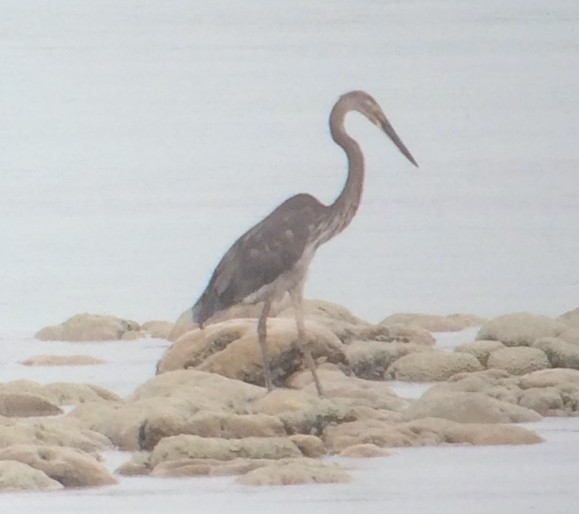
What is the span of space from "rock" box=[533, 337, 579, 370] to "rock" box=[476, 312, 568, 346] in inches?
0.7

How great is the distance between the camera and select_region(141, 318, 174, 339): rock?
364 centimetres

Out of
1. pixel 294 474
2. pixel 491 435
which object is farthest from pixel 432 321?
pixel 294 474

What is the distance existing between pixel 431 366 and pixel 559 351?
0.32 meters

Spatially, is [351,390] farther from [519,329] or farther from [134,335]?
[134,335]

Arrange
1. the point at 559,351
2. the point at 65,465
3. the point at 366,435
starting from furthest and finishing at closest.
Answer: the point at 559,351 < the point at 366,435 < the point at 65,465

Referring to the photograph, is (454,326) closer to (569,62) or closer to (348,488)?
(348,488)

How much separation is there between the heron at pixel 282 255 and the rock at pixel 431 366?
0.67 ft

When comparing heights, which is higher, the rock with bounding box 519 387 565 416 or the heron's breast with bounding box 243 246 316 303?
the heron's breast with bounding box 243 246 316 303

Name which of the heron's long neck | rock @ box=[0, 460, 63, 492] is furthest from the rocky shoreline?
the heron's long neck

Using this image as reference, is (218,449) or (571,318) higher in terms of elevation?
(571,318)

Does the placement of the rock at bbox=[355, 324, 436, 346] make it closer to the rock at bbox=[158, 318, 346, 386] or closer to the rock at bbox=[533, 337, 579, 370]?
the rock at bbox=[158, 318, 346, 386]

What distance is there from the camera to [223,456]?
3553 mm

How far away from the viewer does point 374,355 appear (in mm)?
3719

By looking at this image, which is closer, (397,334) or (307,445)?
(307,445)
